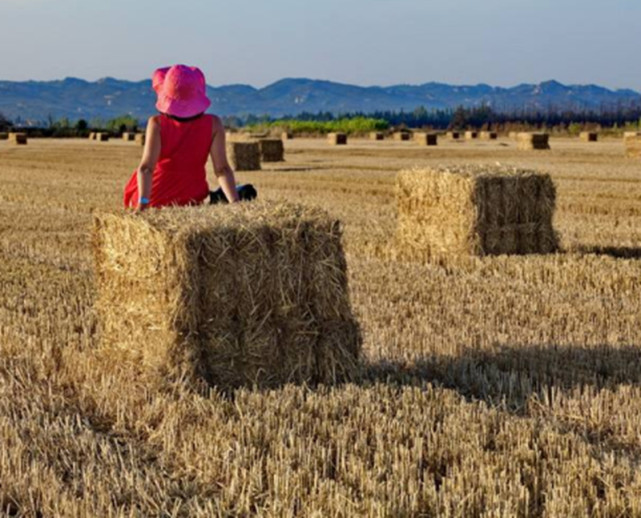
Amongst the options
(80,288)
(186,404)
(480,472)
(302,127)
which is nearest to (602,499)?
(480,472)

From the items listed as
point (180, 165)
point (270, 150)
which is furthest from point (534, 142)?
point (180, 165)

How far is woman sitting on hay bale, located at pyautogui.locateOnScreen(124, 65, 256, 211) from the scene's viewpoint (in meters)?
6.93

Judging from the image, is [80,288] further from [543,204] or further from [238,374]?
[543,204]

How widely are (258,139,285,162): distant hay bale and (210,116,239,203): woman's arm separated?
82.2ft

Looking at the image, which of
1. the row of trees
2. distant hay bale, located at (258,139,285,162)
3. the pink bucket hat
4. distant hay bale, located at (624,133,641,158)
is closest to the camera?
the pink bucket hat

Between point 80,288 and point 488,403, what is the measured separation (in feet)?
16.3

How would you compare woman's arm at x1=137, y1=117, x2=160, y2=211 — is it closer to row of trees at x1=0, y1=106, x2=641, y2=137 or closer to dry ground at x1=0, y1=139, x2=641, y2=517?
dry ground at x1=0, y1=139, x2=641, y2=517

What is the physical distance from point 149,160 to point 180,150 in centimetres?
28

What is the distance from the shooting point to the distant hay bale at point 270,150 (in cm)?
3241

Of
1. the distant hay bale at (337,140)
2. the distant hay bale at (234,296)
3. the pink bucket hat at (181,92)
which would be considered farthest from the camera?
the distant hay bale at (337,140)

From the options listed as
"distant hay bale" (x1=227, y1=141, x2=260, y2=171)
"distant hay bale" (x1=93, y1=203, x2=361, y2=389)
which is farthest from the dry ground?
"distant hay bale" (x1=227, y1=141, x2=260, y2=171)

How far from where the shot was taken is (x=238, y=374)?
6160mm

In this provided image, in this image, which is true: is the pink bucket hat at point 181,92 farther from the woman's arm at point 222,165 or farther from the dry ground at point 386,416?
the dry ground at point 386,416

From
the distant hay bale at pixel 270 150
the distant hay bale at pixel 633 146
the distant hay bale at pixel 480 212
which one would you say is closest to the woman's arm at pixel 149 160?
the distant hay bale at pixel 480 212
